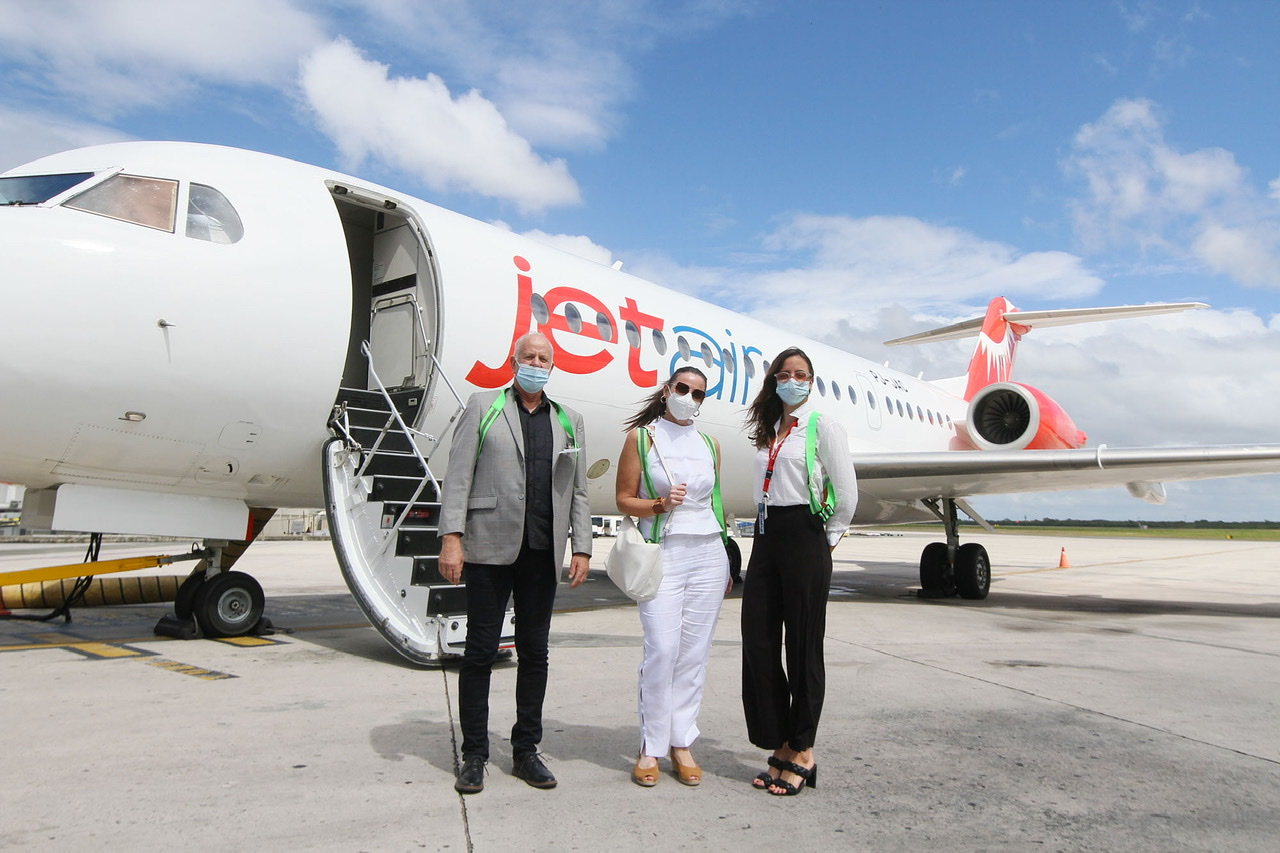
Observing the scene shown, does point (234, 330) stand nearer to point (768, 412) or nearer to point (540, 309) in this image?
point (540, 309)

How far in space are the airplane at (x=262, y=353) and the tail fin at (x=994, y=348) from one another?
11384 mm

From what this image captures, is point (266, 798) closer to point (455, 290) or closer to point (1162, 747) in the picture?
point (1162, 747)

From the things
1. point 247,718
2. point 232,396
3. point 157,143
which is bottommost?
point 247,718

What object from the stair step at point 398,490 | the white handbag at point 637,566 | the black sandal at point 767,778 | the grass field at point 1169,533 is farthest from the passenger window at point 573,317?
the grass field at point 1169,533

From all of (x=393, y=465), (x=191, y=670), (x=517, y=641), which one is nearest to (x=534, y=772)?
(x=517, y=641)

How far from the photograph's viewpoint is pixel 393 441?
730 cm

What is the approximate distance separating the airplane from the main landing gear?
20.7ft

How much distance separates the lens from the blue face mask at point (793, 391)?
12.7ft

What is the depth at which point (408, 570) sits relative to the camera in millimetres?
6262

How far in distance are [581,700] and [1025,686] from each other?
288cm

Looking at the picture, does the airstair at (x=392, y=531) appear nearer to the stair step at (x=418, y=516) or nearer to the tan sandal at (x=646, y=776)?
the stair step at (x=418, y=516)

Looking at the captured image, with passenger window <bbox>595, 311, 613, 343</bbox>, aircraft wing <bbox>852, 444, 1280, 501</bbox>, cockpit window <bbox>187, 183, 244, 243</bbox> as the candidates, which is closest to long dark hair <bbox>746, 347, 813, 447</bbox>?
cockpit window <bbox>187, 183, 244, 243</bbox>

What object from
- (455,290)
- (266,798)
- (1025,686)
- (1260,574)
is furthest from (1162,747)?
(1260,574)

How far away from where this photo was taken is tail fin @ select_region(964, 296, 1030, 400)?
18609mm
